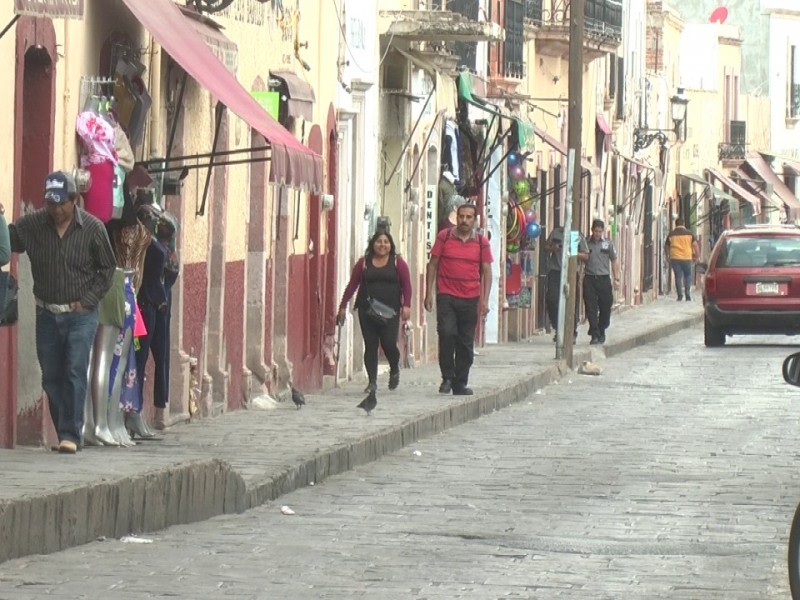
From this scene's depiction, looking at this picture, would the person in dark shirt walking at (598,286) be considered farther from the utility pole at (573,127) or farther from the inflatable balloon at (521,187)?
the utility pole at (573,127)

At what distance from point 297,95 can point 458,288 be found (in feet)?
8.39

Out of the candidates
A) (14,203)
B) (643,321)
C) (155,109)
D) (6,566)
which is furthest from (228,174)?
(643,321)

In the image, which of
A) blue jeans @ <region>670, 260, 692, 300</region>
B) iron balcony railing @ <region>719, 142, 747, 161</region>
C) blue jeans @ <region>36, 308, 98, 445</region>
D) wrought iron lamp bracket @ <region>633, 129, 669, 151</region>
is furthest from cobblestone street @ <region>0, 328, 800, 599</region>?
iron balcony railing @ <region>719, 142, 747, 161</region>

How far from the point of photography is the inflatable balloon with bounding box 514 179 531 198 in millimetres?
37750

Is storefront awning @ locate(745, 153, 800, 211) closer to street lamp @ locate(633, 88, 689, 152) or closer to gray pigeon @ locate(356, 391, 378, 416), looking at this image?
street lamp @ locate(633, 88, 689, 152)

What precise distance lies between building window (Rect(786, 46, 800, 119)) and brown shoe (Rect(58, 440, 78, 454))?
74416mm

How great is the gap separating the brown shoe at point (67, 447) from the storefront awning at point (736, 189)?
63.3m

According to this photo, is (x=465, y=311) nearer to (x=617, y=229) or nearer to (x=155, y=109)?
(x=155, y=109)

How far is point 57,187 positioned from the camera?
14.2 meters

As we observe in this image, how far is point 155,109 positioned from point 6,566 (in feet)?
25.2

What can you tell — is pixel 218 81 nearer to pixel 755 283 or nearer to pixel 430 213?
pixel 430 213

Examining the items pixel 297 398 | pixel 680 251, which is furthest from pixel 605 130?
pixel 297 398

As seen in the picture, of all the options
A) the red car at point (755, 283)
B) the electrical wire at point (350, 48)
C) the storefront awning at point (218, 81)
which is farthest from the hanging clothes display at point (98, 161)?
the red car at point (755, 283)

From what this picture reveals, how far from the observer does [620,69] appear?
54.8 metres
